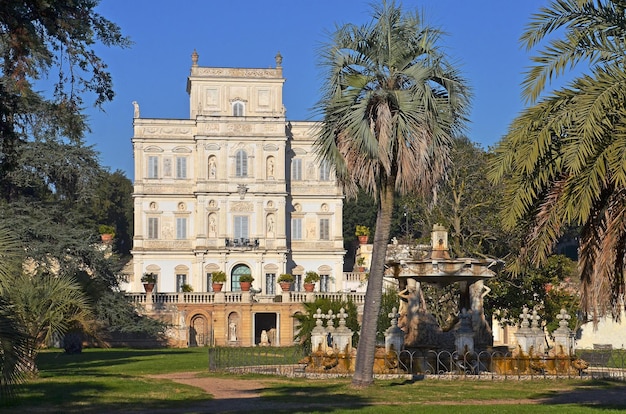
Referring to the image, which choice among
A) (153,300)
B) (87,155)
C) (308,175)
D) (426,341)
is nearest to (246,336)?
(153,300)

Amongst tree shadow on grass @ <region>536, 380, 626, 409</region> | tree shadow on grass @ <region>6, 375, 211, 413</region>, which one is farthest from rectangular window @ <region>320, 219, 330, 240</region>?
tree shadow on grass @ <region>6, 375, 211, 413</region>

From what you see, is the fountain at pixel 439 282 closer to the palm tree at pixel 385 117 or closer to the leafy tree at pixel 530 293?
the palm tree at pixel 385 117

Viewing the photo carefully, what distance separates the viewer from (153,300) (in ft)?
174

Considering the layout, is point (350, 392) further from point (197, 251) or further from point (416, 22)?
point (197, 251)

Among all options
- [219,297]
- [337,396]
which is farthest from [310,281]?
[337,396]

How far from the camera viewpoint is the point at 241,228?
65875 millimetres

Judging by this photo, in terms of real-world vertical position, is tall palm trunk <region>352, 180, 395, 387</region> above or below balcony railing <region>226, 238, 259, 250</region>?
below

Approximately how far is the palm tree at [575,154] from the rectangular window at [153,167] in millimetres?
52668

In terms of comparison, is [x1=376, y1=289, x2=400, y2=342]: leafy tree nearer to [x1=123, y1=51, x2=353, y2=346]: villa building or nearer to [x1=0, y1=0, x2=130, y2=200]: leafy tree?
[x1=0, y1=0, x2=130, y2=200]: leafy tree

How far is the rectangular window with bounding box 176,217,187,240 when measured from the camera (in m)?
66.3

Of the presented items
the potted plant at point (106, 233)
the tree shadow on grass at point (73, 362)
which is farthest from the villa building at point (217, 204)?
the tree shadow on grass at point (73, 362)

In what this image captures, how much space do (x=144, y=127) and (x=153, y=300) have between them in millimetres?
15812

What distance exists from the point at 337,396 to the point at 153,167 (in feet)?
160

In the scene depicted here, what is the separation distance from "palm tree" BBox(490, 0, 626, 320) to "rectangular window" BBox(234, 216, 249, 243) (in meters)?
51.5
